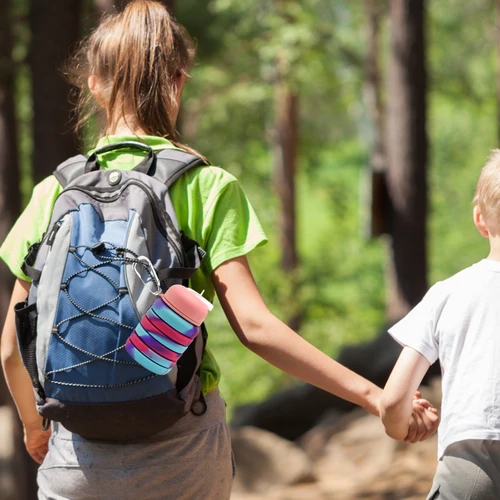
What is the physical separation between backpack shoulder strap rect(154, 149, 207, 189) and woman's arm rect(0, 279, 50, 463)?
1.56 ft

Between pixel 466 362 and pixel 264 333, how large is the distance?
0.49 metres

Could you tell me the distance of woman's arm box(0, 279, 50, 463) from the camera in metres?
2.19

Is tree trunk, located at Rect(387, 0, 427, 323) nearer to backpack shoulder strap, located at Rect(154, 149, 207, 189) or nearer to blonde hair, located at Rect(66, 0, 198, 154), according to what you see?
blonde hair, located at Rect(66, 0, 198, 154)

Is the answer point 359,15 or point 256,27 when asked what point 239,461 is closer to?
point 256,27

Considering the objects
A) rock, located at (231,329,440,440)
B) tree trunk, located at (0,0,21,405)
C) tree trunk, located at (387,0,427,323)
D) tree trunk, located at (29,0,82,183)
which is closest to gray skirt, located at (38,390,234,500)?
tree trunk, located at (29,0,82,183)

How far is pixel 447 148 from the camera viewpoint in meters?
28.5

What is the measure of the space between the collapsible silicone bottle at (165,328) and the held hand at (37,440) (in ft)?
2.17

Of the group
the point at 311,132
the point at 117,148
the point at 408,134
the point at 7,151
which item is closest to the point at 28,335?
the point at 117,148

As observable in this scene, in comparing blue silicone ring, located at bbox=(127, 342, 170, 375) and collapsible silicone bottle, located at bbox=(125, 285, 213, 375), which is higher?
collapsible silicone bottle, located at bbox=(125, 285, 213, 375)

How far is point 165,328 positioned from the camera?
1.81m

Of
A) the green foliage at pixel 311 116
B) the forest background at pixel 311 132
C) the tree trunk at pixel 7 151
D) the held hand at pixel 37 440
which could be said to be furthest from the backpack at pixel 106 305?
the green foliage at pixel 311 116

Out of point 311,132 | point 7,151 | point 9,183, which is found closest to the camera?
point 9,183

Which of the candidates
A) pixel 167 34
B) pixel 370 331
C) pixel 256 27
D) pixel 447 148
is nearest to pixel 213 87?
pixel 256 27

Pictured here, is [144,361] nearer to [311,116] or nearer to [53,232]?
[53,232]
